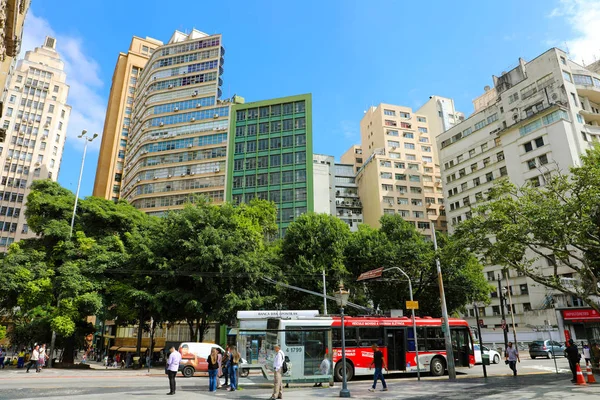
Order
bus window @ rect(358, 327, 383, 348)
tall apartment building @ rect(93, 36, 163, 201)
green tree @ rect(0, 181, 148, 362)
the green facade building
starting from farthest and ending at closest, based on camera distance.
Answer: tall apartment building @ rect(93, 36, 163, 201) < the green facade building < green tree @ rect(0, 181, 148, 362) < bus window @ rect(358, 327, 383, 348)

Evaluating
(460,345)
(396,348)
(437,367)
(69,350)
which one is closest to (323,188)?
(69,350)

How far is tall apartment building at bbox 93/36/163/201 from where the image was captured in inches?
3472

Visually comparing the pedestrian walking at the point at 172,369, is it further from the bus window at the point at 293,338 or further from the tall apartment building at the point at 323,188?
the tall apartment building at the point at 323,188

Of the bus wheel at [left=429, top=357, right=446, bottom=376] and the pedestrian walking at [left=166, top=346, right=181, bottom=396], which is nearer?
the pedestrian walking at [left=166, top=346, right=181, bottom=396]

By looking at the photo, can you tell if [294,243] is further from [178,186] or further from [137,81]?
[137,81]

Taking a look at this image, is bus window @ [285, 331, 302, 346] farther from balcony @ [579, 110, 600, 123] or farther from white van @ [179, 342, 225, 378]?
balcony @ [579, 110, 600, 123]

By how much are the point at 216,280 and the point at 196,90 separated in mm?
46025

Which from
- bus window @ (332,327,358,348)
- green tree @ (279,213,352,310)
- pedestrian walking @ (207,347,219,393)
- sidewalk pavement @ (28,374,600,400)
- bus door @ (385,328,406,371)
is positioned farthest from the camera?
green tree @ (279,213,352,310)

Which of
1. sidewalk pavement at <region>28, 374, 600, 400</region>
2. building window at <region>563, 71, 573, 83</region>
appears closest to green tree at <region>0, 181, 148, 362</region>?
sidewalk pavement at <region>28, 374, 600, 400</region>

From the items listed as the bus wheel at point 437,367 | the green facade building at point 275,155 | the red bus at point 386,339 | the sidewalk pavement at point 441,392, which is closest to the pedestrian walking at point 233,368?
the sidewalk pavement at point 441,392

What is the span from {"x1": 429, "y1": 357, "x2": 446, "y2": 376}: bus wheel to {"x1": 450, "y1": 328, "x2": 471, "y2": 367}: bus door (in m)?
0.98

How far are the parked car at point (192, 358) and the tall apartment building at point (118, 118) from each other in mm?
66707

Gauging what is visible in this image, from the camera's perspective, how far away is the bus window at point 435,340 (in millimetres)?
22516

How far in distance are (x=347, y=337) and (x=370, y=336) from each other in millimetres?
1363
